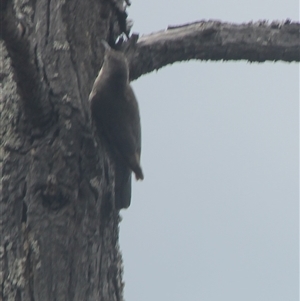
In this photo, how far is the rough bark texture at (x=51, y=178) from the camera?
2.12 metres

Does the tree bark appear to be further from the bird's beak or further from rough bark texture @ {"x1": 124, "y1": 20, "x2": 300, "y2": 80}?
rough bark texture @ {"x1": 124, "y1": 20, "x2": 300, "y2": 80}

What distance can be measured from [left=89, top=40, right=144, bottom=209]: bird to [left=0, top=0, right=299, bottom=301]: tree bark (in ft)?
0.33

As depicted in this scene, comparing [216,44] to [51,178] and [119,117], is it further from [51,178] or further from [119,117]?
[51,178]

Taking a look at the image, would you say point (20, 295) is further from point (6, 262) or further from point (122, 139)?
point (122, 139)

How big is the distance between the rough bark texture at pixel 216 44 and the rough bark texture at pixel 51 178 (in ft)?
1.37

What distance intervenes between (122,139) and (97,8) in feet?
1.73

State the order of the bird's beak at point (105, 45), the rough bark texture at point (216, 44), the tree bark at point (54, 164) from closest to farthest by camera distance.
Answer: the tree bark at point (54, 164) → the bird's beak at point (105, 45) → the rough bark texture at point (216, 44)

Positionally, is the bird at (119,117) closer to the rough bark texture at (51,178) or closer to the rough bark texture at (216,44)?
the rough bark texture at (216,44)

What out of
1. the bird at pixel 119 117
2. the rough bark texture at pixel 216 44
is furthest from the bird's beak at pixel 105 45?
the rough bark texture at pixel 216 44

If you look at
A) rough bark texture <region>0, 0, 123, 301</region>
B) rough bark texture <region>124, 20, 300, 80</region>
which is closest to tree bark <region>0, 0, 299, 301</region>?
rough bark texture <region>0, 0, 123, 301</region>

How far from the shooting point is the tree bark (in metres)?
2.12

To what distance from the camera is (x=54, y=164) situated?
227 centimetres

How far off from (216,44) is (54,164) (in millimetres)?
1076

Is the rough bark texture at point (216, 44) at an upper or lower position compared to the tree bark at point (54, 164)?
upper
